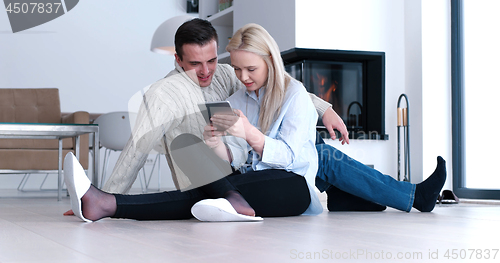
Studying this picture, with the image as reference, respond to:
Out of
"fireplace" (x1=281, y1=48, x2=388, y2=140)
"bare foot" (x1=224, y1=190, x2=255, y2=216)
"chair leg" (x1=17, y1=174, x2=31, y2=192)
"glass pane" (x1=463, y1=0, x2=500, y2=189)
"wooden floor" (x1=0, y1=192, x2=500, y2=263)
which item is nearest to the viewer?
"wooden floor" (x1=0, y1=192, x2=500, y2=263)

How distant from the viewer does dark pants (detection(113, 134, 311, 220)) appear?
174 centimetres

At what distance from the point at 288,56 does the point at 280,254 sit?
323cm

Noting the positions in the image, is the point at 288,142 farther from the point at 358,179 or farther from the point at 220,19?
the point at 220,19

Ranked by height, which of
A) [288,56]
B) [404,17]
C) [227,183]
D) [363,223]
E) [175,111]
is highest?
[404,17]

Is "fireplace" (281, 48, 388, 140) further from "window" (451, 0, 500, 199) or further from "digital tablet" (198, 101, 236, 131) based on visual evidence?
"digital tablet" (198, 101, 236, 131)

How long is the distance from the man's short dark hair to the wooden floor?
2.27 feet

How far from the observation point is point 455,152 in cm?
418

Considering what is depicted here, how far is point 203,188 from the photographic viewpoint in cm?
178

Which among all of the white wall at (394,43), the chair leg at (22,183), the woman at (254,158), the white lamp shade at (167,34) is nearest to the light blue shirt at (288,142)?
the woman at (254,158)

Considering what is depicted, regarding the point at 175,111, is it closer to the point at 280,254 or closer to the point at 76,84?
the point at 280,254

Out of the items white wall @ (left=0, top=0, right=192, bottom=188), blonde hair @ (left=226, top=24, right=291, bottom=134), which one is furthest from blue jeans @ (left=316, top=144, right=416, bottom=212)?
white wall @ (left=0, top=0, right=192, bottom=188)

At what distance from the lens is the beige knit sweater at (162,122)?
6.31ft

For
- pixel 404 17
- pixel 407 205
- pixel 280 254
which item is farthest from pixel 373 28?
pixel 280 254

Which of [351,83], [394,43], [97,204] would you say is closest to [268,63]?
[97,204]
